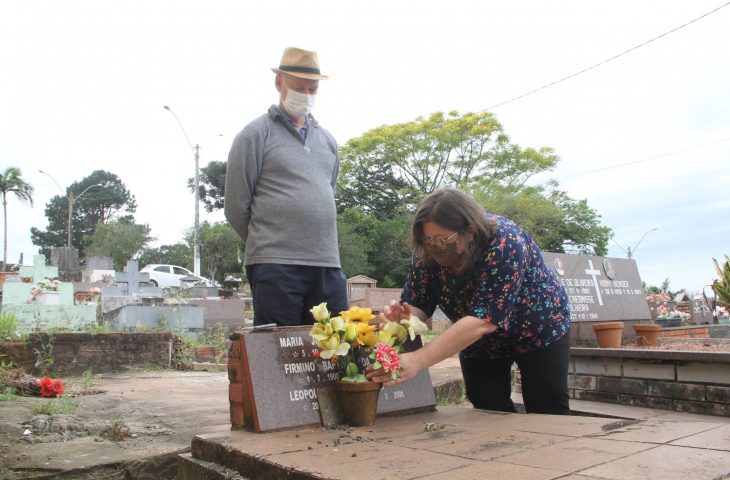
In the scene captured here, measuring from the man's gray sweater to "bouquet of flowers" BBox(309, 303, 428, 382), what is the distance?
443 millimetres

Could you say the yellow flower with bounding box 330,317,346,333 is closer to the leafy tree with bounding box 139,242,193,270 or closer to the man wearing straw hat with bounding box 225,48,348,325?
the man wearing straw hat with bounding box 225,48,348,325

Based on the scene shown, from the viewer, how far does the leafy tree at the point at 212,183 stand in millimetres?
39625

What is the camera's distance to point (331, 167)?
2.99 metres

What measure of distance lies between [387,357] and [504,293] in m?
0.49

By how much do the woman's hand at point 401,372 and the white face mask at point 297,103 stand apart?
1.25 meters

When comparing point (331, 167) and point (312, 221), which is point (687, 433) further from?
point (331, 167)

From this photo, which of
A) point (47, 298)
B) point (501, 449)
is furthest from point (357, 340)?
point (47, 298)

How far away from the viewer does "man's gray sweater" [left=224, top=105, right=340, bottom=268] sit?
2.64 meters

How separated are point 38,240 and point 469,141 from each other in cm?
3929

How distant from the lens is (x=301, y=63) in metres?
2.82

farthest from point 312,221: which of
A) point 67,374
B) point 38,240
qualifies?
point 38,240

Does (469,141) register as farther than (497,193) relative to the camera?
Yes

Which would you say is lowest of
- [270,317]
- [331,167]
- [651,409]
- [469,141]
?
[651,409]

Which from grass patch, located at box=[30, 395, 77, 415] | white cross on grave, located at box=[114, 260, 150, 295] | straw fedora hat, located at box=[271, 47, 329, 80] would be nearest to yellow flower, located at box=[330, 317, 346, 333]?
straw fedora hat, located at box=[271, 47, 329, 80]
